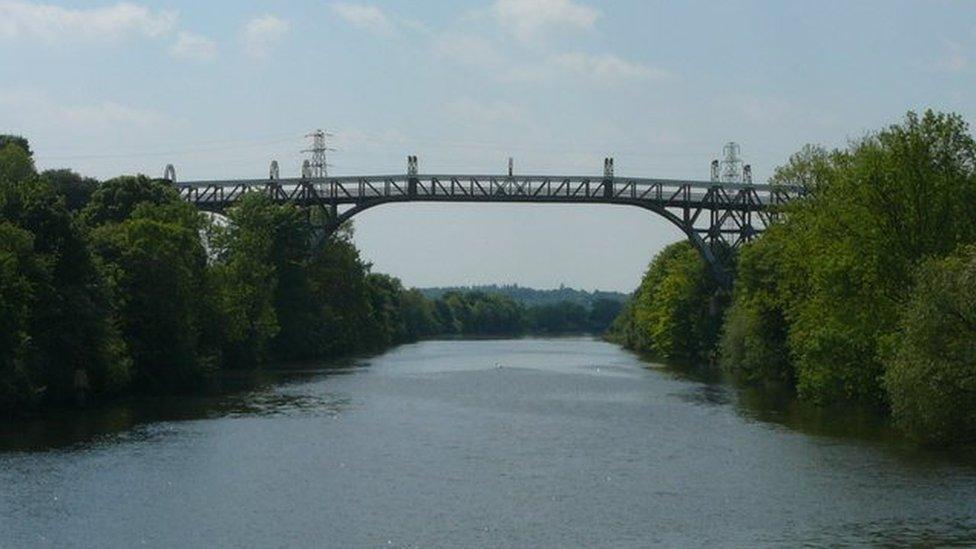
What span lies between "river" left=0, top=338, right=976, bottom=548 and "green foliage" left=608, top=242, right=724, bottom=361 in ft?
135

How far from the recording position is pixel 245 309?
88562mm

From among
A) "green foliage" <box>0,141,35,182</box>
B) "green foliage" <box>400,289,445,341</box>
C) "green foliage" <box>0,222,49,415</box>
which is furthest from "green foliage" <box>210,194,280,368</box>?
"green foliage" <box>400,289,445,341</box>

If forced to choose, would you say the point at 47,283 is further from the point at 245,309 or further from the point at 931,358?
the point at 245,309

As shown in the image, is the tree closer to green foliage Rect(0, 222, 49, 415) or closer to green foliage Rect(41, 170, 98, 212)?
green foliage Rect(41, 170, 98, 212)

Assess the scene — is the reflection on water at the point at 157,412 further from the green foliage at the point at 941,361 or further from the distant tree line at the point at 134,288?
the green foliage at the point at 941,361

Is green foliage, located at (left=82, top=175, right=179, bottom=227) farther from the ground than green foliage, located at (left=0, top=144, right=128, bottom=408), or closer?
farther from the ground

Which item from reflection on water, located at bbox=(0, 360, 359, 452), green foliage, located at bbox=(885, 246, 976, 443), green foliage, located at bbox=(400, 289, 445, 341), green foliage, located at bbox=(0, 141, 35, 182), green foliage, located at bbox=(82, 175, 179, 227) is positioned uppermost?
green foliage, located at bbox=(0, 141, 35, 182)

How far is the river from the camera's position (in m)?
29.9

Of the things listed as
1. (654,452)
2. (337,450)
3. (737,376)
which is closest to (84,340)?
(337,450)

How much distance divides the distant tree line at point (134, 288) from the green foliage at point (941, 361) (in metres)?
27.8

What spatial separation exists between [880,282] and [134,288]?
31.7 metres

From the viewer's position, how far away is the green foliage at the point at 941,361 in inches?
1585

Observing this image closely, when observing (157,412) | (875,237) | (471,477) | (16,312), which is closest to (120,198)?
(157,412)

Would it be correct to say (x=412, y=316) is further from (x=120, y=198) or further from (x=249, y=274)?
(x=120, y=198)
